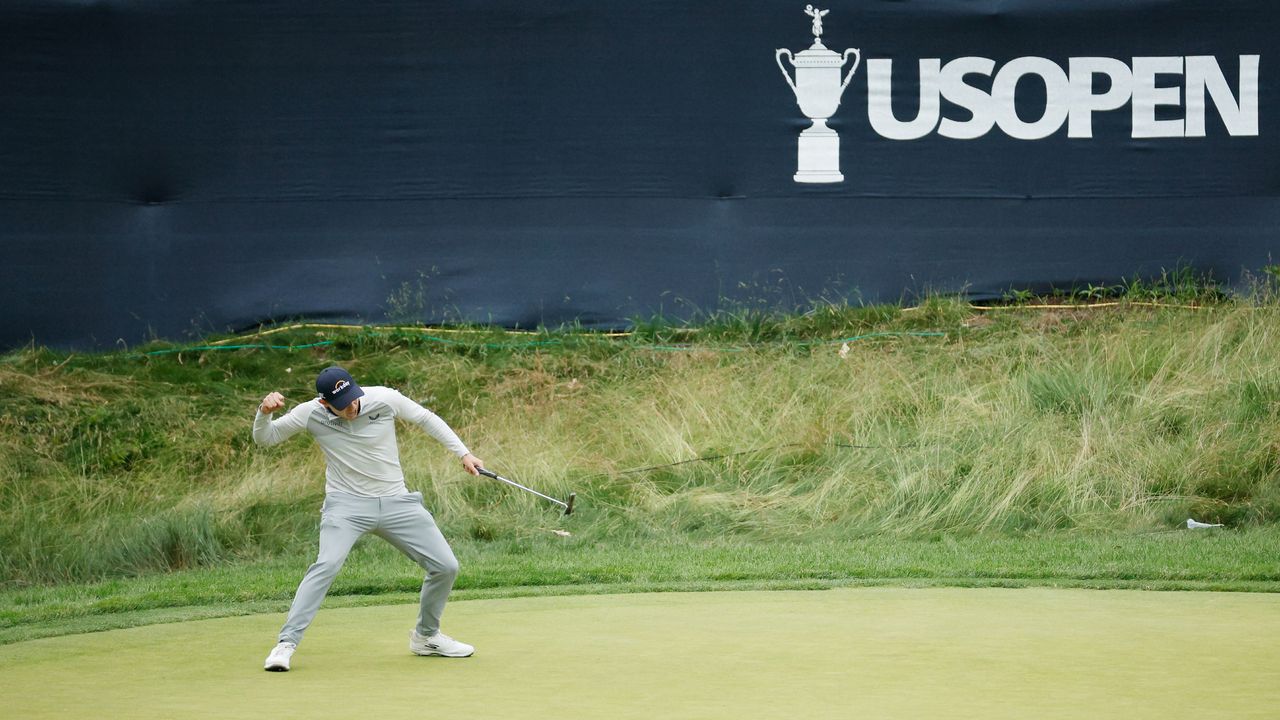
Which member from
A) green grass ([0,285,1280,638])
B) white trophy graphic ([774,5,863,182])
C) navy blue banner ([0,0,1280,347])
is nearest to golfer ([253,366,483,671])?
green grass ([0,285,1280,638])

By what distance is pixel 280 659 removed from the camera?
744 centimetres

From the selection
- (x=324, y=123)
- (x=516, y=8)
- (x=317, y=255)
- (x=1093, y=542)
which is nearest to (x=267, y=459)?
(x=317, y=255)

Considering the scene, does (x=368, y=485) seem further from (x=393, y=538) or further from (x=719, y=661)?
(x=719, y=661)

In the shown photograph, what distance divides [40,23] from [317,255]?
3919mm

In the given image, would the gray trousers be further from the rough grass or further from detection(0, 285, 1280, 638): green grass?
the rough grass

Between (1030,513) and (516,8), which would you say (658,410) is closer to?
(1030,513)

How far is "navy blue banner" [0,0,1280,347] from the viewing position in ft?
53.4

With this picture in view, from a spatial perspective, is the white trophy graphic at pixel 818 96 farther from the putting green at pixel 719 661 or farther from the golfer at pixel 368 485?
the golfer at pixel 368 485

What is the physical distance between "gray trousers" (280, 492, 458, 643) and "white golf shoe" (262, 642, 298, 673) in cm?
35

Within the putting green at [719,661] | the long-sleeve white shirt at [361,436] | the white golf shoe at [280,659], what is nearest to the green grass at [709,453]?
the putting green at [719,661]

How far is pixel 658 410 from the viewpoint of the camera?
14.3 m

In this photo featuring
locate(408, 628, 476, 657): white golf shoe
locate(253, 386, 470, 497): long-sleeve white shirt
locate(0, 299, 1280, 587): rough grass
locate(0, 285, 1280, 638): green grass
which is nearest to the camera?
locate(408, 628, 476, 657): white golf shoe

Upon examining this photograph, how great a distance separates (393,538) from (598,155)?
29.7ft

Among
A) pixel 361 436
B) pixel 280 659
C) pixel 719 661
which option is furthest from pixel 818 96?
pixel 280 659
